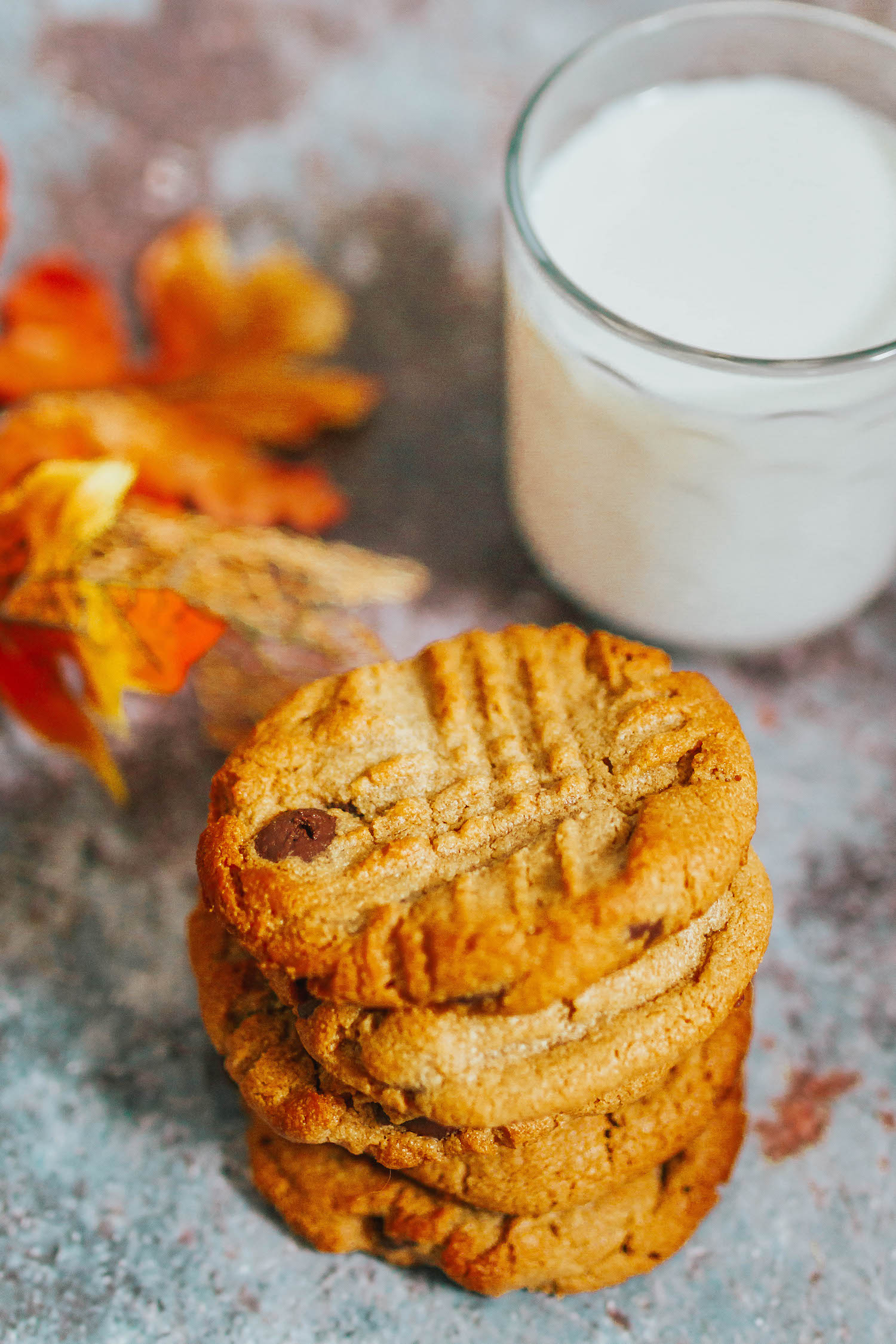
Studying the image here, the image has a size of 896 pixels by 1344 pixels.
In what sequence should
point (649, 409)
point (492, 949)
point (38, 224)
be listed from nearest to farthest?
1. point (492, 949)
2. point (649, 409)
3. point (38, 224)

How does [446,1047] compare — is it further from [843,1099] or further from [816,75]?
[816,75]

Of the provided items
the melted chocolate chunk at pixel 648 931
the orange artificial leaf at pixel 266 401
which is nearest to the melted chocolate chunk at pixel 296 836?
the melted chocolate chunk at pixel 648 931

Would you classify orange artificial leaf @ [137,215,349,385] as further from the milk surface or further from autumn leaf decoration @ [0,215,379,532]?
the milk surface

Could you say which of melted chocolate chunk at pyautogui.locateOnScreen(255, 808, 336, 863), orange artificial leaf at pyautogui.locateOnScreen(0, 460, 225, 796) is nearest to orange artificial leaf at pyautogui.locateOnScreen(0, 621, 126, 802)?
orange artificial leaf at pyautogui.locateOnScreen(0, 460, 225, 796)

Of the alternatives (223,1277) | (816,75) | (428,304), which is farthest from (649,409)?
(223,1277)

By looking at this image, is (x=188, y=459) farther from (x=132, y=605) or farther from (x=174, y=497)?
(x=132, y=605)

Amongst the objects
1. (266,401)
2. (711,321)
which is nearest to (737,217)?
(711,321)

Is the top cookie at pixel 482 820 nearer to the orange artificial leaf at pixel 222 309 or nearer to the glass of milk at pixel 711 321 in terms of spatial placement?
the glass of milk at pixel 711 321
